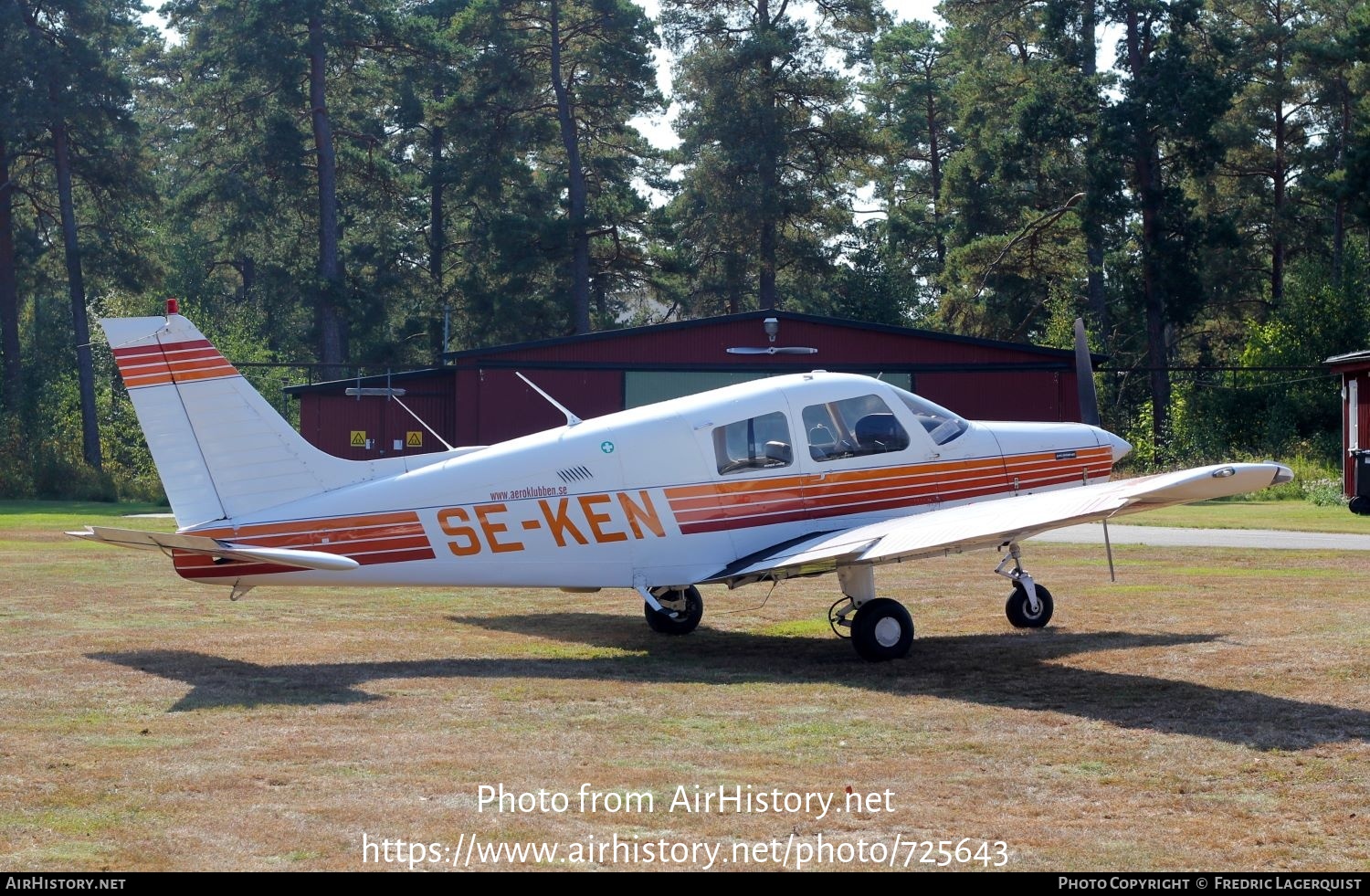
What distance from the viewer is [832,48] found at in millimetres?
54281

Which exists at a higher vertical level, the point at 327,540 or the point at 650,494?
the point at 650,494

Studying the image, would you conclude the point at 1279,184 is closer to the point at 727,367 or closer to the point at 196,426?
the point at 727,367

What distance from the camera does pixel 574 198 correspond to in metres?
53.1

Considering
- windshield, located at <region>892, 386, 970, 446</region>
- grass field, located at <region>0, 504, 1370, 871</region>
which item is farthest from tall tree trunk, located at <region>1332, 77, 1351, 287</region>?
windshield, located at <region>892, 386, 970, 446</region>

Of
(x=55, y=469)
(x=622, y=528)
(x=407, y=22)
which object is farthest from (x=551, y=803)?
(x=407, y=22)

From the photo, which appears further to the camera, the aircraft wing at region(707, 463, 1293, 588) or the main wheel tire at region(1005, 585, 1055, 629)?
the main wheel tire at region(1005, 585, 1055, 629)

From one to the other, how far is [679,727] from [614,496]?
332 centimetres

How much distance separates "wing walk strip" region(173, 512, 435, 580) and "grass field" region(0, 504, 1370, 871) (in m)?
0.75

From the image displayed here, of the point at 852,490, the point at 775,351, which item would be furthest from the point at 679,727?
the point at 775,351

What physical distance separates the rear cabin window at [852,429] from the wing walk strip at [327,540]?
3.37 meters

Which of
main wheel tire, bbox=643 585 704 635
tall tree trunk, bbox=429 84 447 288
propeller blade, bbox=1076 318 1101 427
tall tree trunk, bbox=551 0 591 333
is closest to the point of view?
main wheel tire, bbox=643 585 704 635

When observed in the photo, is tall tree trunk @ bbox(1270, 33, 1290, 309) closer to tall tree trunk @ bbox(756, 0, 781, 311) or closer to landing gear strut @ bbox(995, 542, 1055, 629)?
tall tree trunk @ bbox(756, 0, 781, 311)

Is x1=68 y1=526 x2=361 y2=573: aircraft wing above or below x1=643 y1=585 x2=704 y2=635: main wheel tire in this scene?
above

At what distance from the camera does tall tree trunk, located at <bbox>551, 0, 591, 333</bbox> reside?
50875mm
